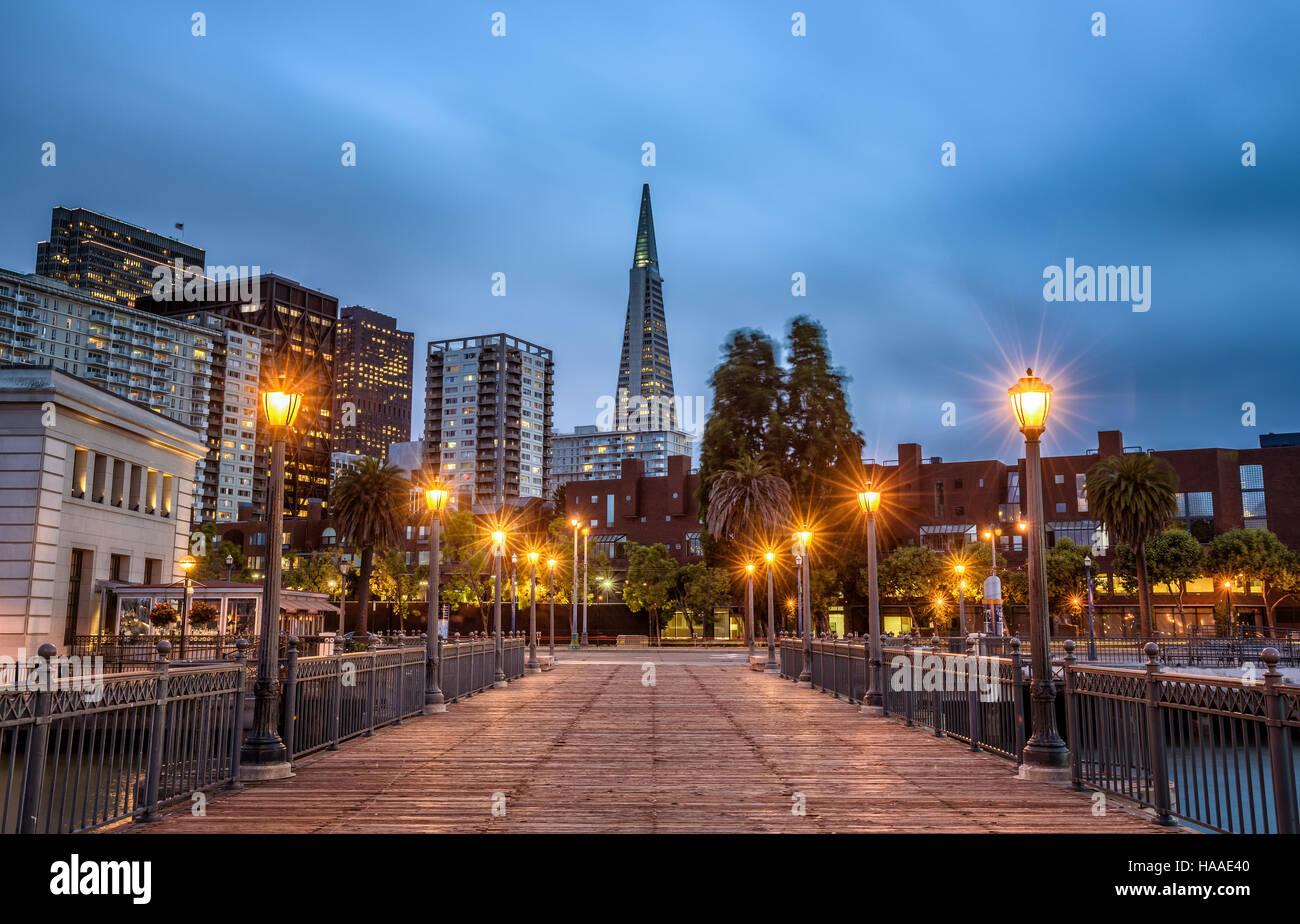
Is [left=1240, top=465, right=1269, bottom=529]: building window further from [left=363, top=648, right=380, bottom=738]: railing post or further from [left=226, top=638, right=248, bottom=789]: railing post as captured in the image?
[left=226, top=638, right=248, bottom=789]: railing post

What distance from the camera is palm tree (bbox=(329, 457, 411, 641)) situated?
55.5m

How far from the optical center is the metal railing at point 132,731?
6.52m

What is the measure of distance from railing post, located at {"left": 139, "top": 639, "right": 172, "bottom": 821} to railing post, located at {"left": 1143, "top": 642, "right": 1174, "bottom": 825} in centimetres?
877

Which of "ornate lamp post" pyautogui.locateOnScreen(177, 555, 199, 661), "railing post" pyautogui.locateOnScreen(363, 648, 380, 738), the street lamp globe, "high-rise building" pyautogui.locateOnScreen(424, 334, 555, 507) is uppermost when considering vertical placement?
"high-rise building" pyautogui.locateOnScreen(424, 334, 555, 507)

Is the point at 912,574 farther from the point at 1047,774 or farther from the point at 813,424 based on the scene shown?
the point at 1047,774

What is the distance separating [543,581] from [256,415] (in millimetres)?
119181

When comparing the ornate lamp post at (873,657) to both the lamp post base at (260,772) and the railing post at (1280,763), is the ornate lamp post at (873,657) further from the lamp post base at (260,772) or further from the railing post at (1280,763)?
the railing post at (1280,763)

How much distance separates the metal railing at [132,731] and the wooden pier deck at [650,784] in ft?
1.25

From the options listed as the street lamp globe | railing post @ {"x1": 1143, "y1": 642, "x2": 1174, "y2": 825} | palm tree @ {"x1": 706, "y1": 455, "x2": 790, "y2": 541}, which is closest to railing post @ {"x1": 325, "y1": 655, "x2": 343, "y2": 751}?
railing post @ {"x1": 1143, "y1": 642, "x2": 1174, "y2": 825}

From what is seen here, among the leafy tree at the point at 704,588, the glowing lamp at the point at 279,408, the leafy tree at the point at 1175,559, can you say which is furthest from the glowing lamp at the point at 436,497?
the leafy tree at the point at 1175,559

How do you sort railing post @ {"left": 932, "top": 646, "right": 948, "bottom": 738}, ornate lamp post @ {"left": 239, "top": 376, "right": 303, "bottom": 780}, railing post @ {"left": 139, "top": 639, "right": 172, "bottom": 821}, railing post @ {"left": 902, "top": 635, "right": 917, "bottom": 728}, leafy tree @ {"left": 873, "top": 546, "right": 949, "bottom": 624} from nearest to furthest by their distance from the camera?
railing post @ {"left": 139, "top": 639, "right": 172, "bottom": 821}, ornate lamp post @ {"left": 239, "top": 376, "right": 303, "bottom": 780}, railing post @ {"left": 932, "top": 646, "right": 948, "bottom": 738}, railing post @ {"left": 902, "top": 635, "right": 917, "bottom": 728}, leafy tree @ {"left": 873, "top": 546, "right": 949, "bottom": 624}

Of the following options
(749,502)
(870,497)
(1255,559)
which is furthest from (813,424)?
(870,497)

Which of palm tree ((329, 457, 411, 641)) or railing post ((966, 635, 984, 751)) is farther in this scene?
palm tree ((329, 457, 411, 641))
